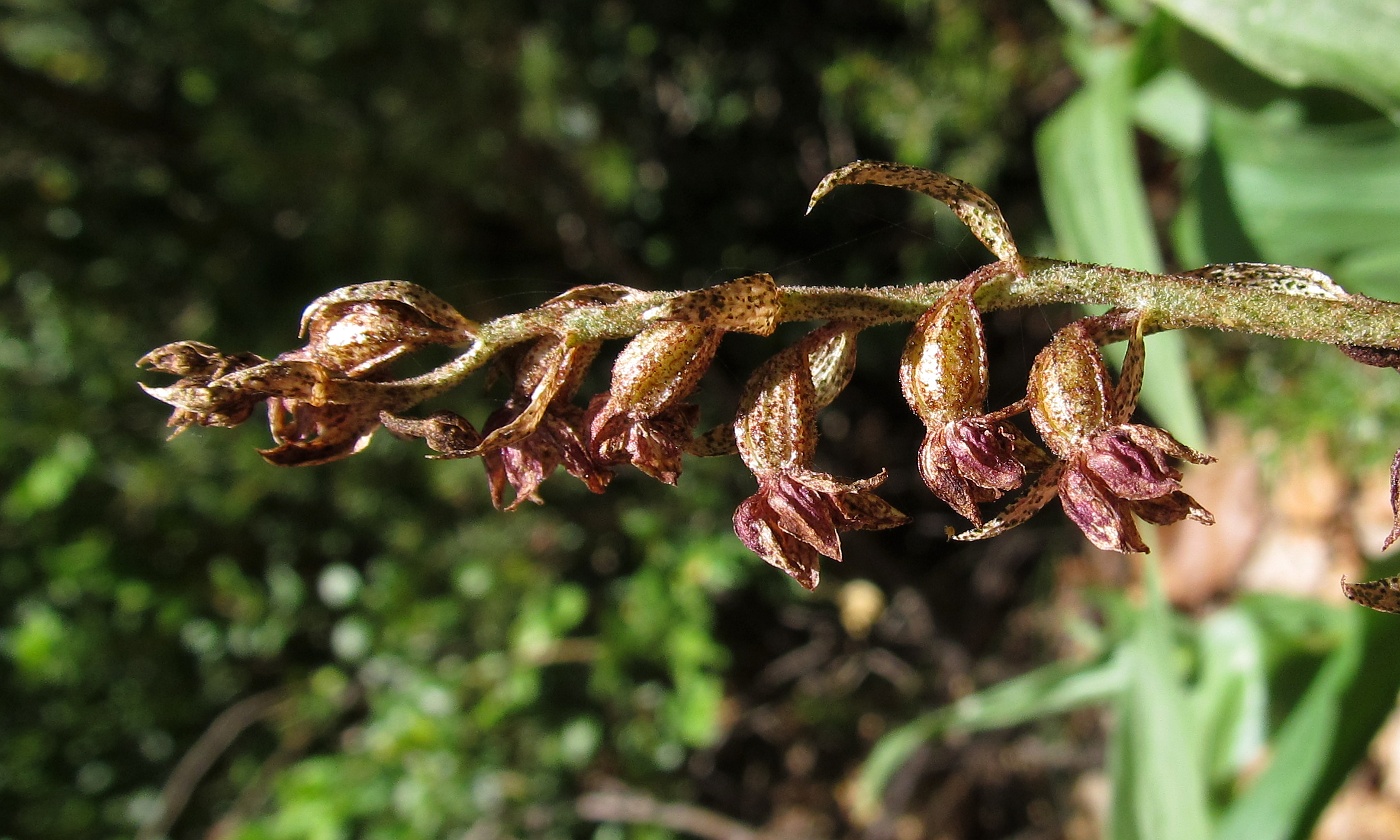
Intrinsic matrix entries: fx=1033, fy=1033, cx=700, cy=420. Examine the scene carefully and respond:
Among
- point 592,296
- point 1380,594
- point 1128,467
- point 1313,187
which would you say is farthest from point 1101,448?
point 1313,187

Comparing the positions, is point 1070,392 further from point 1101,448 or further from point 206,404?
point 206,404

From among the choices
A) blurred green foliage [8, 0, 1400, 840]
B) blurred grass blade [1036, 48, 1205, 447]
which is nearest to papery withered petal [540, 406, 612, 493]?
blurred grass blade [1036, 48, 1205, 447]

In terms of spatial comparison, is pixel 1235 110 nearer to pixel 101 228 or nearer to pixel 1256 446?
pixel 1256 446

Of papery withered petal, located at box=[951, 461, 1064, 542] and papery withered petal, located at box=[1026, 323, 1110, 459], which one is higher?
papery withered petal, located at box=[1026, 323, 1110, 459]

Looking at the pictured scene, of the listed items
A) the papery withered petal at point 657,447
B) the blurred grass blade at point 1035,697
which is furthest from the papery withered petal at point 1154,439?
the blurred grass blade at point 1035,697

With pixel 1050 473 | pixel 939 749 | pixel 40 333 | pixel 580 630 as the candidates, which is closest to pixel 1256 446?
pixel 939 749

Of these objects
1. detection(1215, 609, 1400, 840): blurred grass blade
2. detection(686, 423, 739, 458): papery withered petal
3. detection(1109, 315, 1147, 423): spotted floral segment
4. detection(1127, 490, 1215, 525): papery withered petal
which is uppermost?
detection(1109, 315, 1147, 423): spotted floral segment

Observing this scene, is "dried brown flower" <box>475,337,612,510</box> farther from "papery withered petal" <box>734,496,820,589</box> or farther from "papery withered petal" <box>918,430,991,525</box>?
"papery withered petal" <box>918,430,991,525</box>
